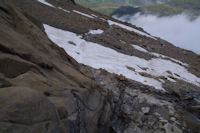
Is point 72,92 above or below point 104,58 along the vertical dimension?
below

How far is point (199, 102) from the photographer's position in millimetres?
10672

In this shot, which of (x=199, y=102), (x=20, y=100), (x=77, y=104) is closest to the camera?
(x=20, y=100)

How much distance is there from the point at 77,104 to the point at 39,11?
59.4 ft

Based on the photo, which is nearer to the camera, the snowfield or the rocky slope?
the rocky slope

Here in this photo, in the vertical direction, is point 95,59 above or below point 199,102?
above

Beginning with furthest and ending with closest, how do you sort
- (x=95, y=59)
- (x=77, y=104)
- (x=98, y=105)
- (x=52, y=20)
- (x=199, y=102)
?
(x=52, y=20) → (x=95, y=59) → (x=199, y=102) → (x=98, y=105) → (x=77, y=104)

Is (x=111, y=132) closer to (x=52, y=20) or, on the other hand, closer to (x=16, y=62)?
(x=16, y=62)

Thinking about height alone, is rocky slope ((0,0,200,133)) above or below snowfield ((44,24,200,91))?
below

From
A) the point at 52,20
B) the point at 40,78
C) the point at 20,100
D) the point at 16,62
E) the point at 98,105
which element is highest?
the point at 52,20

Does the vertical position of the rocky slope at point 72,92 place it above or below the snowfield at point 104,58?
below

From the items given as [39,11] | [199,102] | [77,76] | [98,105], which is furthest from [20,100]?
[39,11]

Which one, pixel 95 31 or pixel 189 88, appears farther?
pixel 95 31

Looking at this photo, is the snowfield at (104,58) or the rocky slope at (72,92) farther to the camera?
the snowfield at (104,58)

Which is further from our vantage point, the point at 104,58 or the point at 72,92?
the point at 104,58
